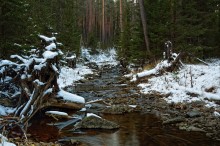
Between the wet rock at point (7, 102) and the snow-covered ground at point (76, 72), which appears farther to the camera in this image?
the wet rock at point (7, 102)

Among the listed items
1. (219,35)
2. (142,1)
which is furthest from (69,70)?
(219,35)

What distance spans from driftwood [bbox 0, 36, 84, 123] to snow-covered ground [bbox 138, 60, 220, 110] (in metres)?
5.17

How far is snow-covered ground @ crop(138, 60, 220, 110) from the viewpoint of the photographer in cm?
1197

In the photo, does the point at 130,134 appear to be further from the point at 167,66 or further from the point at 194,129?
the point at 167,66

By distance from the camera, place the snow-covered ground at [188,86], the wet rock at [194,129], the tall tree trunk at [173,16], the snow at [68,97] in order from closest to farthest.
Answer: the wet rock at [194,129]
the snow at [68,97]
the snow-covered ground at [188,86]
the tall tree trunk at [173,16]

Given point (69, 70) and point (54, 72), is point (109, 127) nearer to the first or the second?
point (54, 72)

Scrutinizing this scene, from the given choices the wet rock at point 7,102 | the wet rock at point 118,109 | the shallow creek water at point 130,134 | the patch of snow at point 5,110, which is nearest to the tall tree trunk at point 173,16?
the wet rock at point 118,109

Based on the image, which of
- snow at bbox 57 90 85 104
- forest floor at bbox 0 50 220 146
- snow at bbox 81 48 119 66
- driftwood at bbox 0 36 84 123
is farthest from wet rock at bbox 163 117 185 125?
snow at bbox 81 48 119 66

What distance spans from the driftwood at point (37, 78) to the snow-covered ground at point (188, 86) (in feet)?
17.0

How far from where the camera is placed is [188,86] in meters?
13.5

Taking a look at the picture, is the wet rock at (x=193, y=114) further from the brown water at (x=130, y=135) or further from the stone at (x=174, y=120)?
the brown water at (x=130, y=135)

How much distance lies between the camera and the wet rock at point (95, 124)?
30.1ft

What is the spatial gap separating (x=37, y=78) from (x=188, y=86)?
7018 millimetres

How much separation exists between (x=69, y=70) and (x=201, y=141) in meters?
16.8
